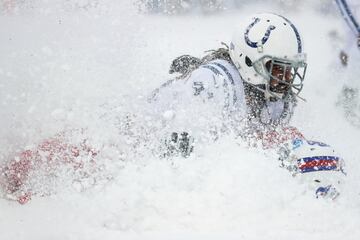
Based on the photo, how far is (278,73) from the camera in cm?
436

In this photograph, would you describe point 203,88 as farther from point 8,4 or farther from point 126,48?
point 8,4

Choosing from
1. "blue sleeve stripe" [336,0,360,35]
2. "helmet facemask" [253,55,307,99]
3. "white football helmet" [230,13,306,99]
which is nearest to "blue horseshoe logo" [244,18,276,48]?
"white football helmet" [230,13,306,99]

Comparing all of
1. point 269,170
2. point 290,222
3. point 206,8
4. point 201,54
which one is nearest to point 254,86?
point 269,170

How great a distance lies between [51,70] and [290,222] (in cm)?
267

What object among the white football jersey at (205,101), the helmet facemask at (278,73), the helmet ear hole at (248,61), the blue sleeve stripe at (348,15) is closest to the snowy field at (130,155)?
the white football jersey at (205,101)

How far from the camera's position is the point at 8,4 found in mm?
7016

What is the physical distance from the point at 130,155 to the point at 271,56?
1292mm

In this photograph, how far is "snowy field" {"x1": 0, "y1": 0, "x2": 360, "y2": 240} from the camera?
126 inches

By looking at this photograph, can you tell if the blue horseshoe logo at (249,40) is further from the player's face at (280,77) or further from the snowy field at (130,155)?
the snowy field at (130,155)

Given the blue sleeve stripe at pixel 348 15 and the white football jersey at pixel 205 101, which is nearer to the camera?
the white football jersey at pixel 205 101

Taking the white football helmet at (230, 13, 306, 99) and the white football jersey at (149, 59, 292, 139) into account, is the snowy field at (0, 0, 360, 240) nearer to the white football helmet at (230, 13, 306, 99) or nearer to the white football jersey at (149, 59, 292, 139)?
the white football jersey at (149, 59, 292, 139)

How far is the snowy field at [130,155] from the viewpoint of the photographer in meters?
3.21

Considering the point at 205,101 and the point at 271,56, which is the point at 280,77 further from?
the point at 205,101

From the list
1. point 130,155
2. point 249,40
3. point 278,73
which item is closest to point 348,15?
point 249,40
